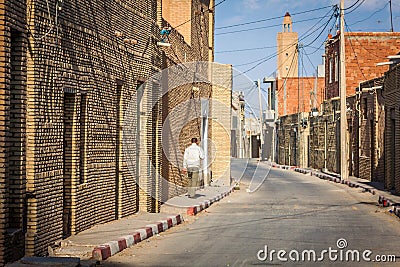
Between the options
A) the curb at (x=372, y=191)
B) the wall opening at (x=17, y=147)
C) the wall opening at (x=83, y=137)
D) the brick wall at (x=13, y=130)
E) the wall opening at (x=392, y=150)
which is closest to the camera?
the brick wall at (x=13, y=130)

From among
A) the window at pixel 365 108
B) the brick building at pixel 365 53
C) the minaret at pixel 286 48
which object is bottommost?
the window at pixel 365 108

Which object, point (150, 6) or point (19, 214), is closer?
point (19, 214)

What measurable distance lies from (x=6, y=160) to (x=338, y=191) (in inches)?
756

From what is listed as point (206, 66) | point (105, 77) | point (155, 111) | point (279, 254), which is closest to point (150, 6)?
point (155, 111)

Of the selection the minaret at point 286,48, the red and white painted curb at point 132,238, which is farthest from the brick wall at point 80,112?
the minaret at point 286,48

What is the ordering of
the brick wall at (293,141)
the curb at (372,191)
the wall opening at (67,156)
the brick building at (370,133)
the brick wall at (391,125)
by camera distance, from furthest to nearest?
the brick wall at (293,141), the brick building at (370,133), the brick wall at (391,125), the curb at (372,191), the wall opening at (67,156)

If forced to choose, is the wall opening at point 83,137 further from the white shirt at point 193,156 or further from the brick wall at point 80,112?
the white shirt at point 193,156

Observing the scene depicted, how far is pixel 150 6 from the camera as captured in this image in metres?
16.7

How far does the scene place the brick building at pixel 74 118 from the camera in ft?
29.3

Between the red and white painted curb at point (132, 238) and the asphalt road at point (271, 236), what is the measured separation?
124 millimetres

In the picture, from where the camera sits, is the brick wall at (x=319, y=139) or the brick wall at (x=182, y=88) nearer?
the brick wall at (x=182, y=88)

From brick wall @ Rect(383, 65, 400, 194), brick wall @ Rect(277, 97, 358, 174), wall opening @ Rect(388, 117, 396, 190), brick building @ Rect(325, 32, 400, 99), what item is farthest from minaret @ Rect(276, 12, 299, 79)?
wall opening @ Rect(388, 117, 396, 190)

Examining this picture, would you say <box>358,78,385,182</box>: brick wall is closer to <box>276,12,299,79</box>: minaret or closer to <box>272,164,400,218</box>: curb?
<box>272,164,400,218</box>: curb

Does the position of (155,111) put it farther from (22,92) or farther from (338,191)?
(338,191)
